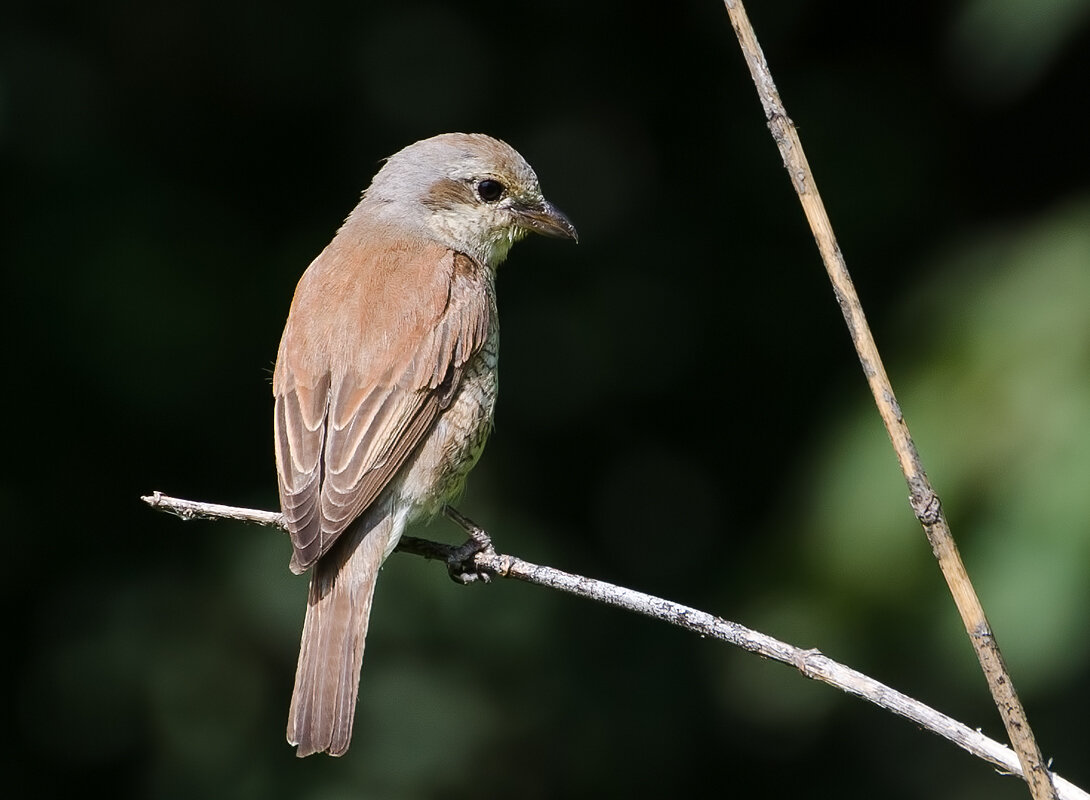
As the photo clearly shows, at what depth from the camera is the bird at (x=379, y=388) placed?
329 cm

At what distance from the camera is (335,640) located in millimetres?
3287

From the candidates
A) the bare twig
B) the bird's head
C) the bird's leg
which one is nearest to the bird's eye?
the bird's head

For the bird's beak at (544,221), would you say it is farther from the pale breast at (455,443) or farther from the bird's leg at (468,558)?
the bird's leg at (468,558)

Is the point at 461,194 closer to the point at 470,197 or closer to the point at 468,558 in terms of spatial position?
the point at 470,197

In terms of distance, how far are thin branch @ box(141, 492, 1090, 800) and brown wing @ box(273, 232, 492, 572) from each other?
17 cm

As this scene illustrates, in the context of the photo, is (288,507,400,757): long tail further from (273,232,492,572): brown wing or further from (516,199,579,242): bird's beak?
(516,199,579,242): bird's beak

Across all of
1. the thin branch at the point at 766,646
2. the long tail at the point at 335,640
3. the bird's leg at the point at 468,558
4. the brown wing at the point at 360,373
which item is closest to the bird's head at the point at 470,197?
the brown wing at the point at 360,373

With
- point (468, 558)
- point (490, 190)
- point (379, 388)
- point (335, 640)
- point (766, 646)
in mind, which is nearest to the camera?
point (766, 646)

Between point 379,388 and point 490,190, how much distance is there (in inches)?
36.8

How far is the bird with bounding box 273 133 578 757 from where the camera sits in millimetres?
3289

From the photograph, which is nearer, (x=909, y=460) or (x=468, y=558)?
(x=909, y=460)

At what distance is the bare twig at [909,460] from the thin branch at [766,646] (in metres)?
0.16

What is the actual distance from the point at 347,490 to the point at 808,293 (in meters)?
2.76

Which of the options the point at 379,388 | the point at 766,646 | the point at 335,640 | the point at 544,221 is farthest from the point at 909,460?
the point at 544,221
